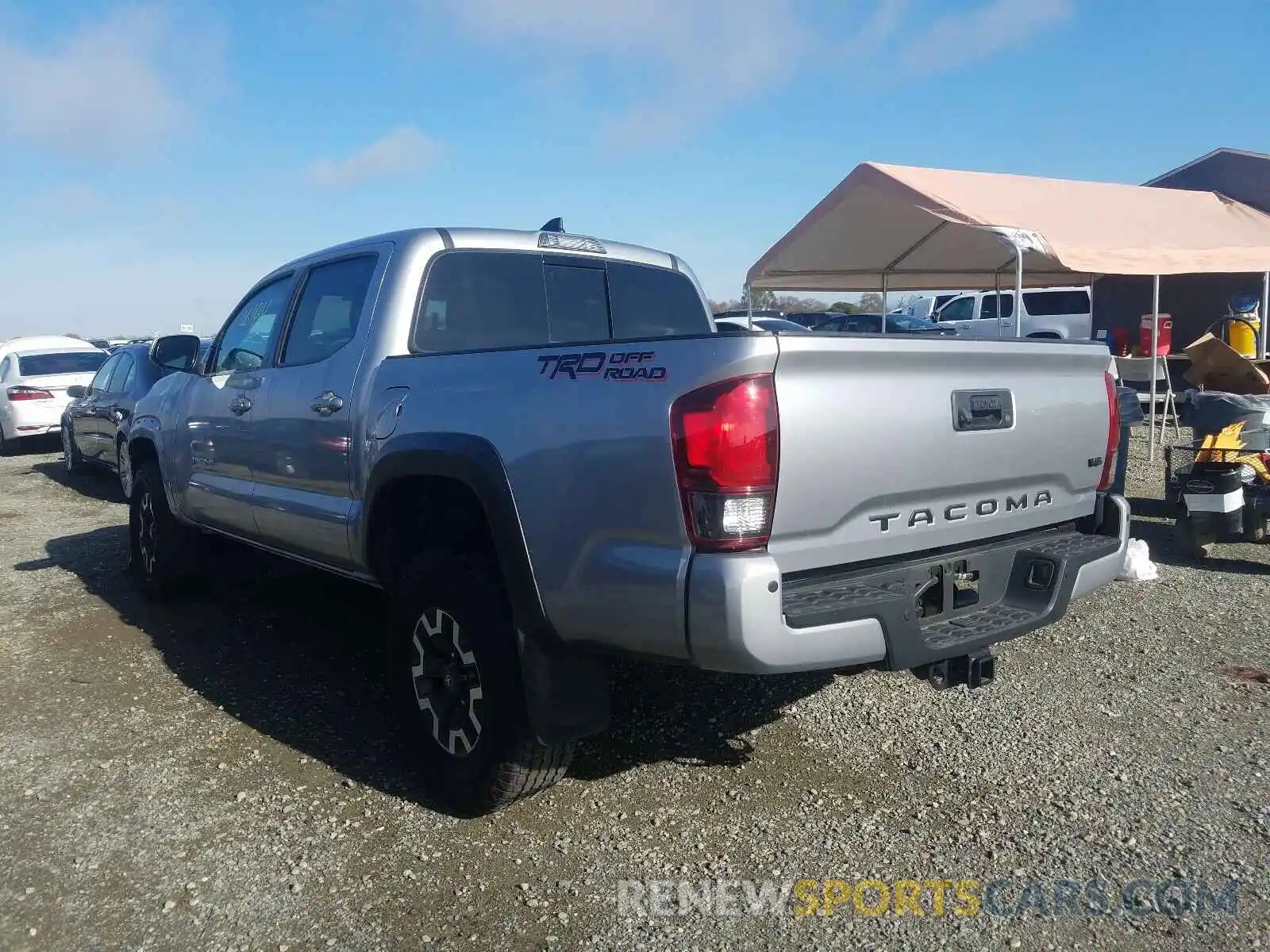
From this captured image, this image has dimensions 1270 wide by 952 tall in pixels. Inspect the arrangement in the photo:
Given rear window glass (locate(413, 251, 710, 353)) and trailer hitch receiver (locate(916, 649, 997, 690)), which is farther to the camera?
rear window glass (locate(413, 251, 710, 353))

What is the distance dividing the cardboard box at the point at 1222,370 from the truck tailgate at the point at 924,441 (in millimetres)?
6003

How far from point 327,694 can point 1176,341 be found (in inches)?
624

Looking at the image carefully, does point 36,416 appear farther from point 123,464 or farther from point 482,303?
point 482,303

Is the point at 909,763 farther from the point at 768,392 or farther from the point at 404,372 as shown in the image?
the point at 404,372

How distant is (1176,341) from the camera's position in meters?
16.2

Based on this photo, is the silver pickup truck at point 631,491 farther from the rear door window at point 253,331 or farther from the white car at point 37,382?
the white car at point 37,382

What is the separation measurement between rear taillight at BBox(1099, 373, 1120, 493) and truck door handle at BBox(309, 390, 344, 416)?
2811mm

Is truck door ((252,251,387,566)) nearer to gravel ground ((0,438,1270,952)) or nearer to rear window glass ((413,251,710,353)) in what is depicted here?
rear window glass ((413,251,710,353))

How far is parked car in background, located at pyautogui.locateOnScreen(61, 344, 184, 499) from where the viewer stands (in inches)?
406

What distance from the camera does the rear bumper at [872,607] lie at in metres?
2.48

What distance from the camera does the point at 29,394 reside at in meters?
14.1

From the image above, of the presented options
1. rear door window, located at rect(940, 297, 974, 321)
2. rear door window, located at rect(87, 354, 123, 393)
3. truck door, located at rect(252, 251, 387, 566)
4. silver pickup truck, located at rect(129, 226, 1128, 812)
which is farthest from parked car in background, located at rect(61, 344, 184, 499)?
rear door window, located at rect(940, 297, 974, 321)

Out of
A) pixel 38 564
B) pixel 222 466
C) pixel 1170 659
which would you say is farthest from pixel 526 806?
pixel 38 564

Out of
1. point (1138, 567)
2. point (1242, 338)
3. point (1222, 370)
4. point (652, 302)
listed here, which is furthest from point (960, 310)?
point (652, 302)
